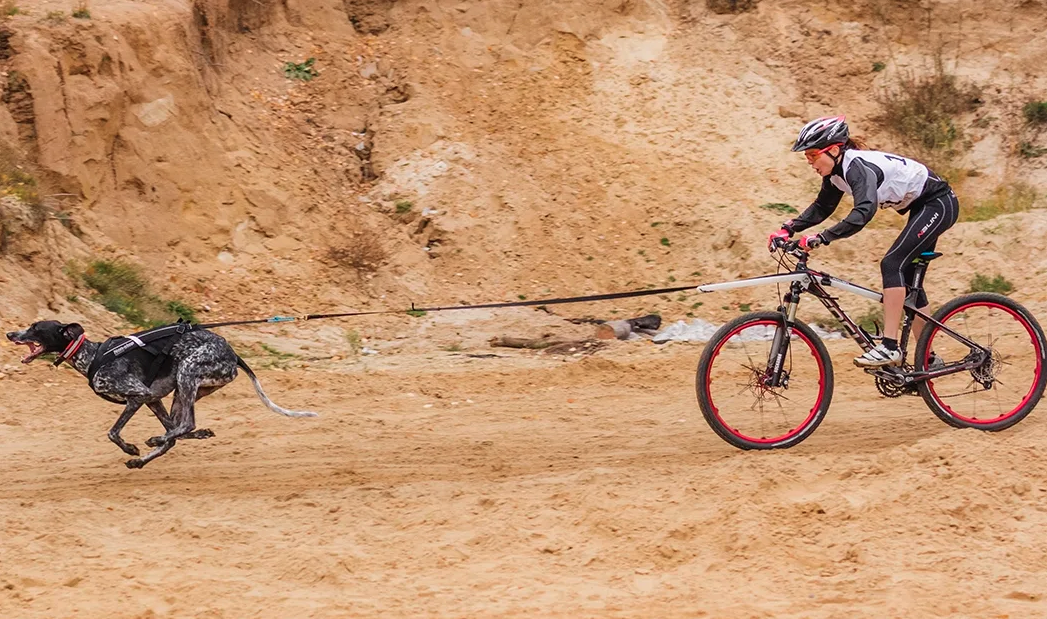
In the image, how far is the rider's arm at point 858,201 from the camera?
7.60m

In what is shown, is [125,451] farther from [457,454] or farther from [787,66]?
[787,66]


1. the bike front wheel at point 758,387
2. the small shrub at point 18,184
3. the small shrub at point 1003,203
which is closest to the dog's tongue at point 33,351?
the bike front wheel at point 758,387

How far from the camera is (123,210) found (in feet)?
48.2

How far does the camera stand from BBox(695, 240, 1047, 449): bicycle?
795cm

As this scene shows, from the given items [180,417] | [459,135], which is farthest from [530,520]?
[459,135]

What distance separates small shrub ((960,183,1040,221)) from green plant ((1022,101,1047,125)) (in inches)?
55.2

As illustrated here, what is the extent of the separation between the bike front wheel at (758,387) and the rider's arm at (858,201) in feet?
2.39

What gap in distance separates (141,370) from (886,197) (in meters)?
5.65

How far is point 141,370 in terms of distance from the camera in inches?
333

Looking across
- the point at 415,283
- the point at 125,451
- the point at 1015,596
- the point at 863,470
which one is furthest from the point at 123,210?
the point at 1015,596

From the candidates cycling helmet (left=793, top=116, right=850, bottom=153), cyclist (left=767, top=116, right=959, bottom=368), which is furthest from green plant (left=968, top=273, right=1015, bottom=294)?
cycling helmet (left=793, top=116, right=850, bottom=153)

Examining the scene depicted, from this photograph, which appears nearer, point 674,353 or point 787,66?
point 674,353

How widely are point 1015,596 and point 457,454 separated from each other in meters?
4.31

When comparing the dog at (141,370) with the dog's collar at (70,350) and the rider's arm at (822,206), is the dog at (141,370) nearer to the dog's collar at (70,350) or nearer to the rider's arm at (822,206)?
the dog's collar at (70,350)
